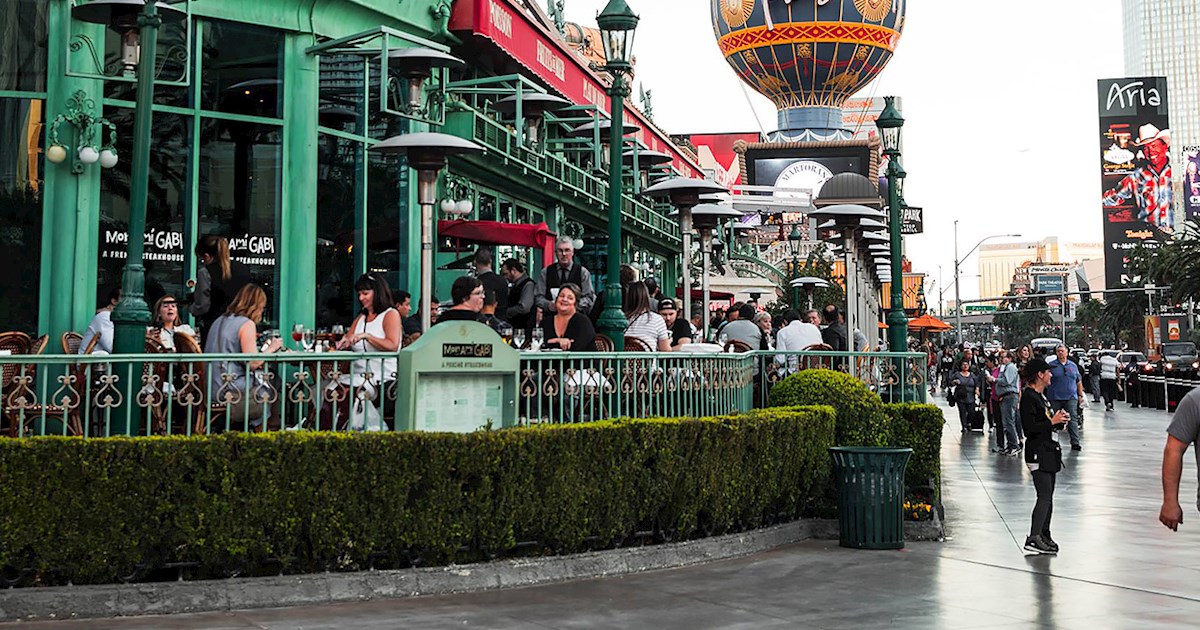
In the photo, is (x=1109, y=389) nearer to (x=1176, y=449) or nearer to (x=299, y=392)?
(x=1176, y=449)

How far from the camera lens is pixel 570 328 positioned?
35.9 feet

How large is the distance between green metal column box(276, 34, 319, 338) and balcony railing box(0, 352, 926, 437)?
4.78m

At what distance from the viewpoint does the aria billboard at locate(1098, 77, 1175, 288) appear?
124 m

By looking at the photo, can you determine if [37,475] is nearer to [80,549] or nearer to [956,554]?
[80,549]

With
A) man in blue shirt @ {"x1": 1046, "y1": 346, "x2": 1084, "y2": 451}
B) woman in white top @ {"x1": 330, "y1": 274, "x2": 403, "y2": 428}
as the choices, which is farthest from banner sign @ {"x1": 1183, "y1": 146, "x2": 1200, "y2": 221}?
woman in white top @ {"x1": 330, "y1": 274, "x2": 403, "y2": 428}

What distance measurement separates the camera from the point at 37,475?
7.74 meters

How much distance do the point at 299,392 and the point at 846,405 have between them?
6.32m

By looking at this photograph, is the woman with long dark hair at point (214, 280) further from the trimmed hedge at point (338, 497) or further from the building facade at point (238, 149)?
the building facade at point (238, 149)

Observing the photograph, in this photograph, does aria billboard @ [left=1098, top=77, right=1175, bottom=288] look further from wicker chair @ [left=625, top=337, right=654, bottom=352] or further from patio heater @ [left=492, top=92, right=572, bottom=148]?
wicker chair @ [left=625, top=337, right=654, bottom=352]

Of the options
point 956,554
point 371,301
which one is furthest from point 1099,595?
point 371,301

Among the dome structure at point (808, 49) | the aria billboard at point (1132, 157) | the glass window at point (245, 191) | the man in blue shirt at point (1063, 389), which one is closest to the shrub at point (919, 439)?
the glass window at point (245, 191)

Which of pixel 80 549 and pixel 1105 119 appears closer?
pixel 80 549

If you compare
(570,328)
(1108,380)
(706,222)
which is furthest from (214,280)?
(1108,380)

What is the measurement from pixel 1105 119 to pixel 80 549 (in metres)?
133
